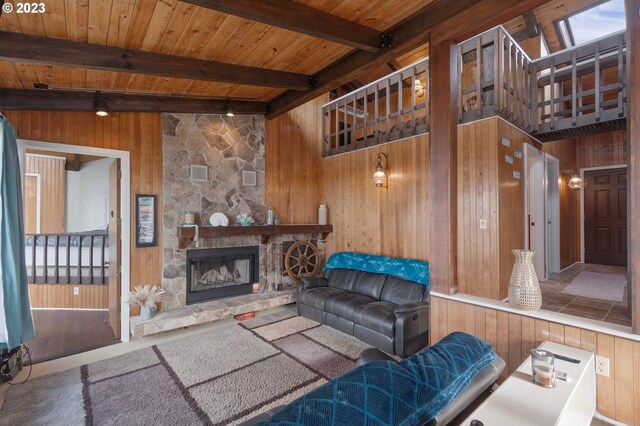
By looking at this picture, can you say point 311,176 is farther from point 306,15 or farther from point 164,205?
point 306,15

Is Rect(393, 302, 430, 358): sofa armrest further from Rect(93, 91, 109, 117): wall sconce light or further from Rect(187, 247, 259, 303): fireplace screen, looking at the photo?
Rect(93, 91, 109, 117): wall sconce light

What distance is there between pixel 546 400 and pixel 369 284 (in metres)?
3.01

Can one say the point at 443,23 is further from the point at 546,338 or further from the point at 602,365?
the point at 602,365

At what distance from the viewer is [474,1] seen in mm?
2076

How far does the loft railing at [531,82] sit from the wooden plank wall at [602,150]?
105 inches

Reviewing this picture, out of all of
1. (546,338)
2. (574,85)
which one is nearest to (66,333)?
(546,338)

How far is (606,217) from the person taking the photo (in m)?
6.33

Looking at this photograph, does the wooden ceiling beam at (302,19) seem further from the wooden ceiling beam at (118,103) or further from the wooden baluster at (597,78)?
the wooden baluster at (597,78)

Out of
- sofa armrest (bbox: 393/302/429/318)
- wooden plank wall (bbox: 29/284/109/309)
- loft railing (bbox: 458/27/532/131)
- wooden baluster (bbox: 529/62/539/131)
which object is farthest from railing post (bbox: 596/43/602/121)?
wooden plank wall (bbox: 29/284/109/309)

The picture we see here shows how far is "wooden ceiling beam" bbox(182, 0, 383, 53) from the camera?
2.01 m

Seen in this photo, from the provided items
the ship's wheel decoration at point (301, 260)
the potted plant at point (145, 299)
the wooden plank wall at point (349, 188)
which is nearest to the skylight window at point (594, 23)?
the wooden plank wall at point (349, 188)

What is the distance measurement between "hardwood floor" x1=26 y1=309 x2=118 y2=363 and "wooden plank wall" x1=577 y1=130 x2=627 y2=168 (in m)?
9.15

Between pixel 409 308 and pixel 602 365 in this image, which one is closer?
pixel 602 365

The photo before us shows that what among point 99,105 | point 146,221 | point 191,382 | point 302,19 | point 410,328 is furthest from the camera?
point 146,221
